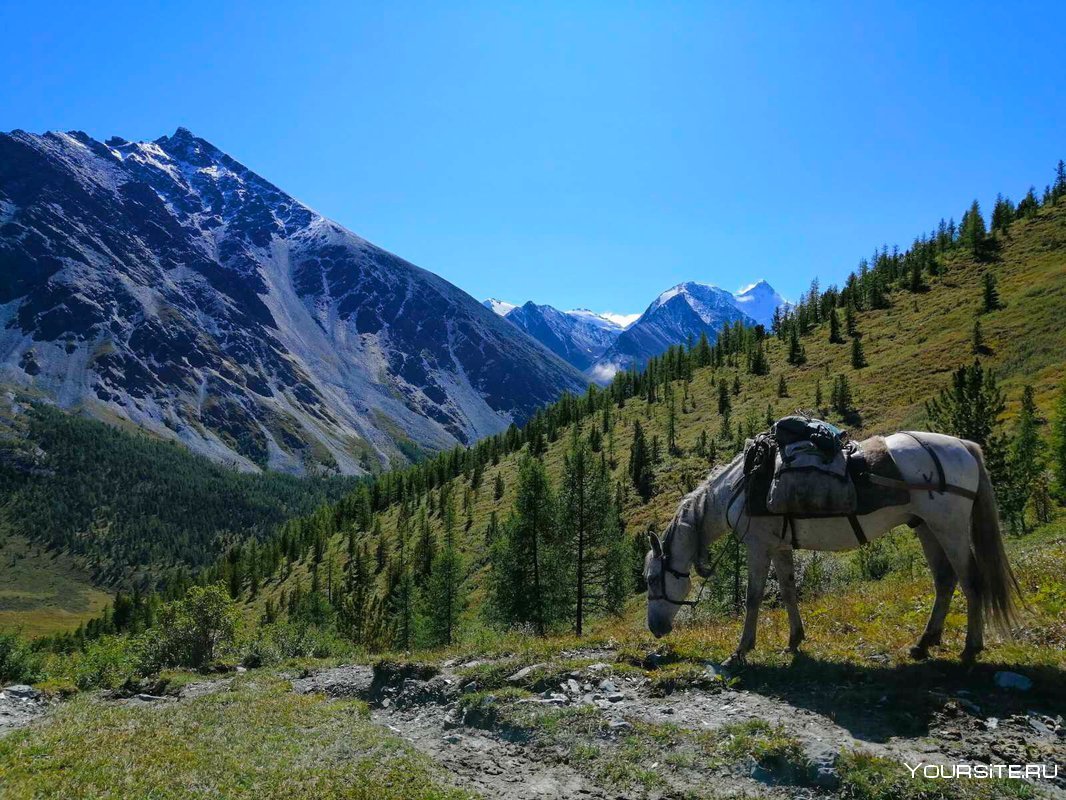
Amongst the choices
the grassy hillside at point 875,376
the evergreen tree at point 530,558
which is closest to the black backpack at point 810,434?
the evergreen tree at point 530,558

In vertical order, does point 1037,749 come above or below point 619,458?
below

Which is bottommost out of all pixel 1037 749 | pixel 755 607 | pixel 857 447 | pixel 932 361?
pixel 1037 749

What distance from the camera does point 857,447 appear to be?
955 centimetres

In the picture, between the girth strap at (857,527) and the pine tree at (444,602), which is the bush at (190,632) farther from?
the girth strap at (857,527)

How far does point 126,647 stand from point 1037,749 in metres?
39.2

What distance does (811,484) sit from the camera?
9242 millimetres

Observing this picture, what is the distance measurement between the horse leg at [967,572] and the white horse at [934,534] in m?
0.01

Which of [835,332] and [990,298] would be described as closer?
[990,298]

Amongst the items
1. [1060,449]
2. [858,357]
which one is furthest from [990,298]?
[1060,449]

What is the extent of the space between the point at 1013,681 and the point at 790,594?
3.30 metres

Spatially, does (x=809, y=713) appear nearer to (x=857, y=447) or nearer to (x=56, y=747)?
(x=857, y=447)

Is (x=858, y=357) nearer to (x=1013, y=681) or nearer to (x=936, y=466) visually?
(x=936, y=466)

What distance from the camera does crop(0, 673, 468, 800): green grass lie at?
24.4ft

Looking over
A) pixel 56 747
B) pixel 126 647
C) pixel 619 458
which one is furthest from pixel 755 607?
pixel 619 458
